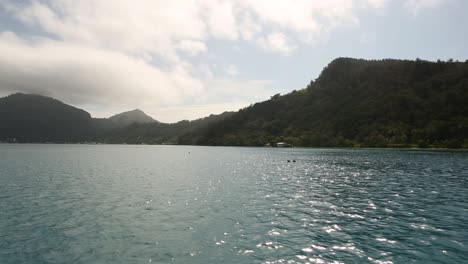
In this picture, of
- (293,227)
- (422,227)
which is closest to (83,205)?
(293,227)

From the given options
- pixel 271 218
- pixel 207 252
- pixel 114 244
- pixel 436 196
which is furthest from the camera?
pixel 436 196

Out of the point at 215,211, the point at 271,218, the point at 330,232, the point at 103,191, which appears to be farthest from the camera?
the point at 103,191

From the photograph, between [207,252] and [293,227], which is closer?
[207,252]

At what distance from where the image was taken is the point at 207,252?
24.4m

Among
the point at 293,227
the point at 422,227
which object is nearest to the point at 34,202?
Answer: the point at 293,227

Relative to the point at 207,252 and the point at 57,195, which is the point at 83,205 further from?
the point at 207,252

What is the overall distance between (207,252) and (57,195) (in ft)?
121

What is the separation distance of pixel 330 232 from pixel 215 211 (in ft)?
49.9

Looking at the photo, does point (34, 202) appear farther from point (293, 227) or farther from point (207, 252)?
point (293, 227)

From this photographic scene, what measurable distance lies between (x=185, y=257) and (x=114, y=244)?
Result: 288 inches

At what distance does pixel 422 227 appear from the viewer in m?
31.4

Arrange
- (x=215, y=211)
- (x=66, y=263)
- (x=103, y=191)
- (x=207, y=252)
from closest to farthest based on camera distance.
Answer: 1. (x=66, y=263)
2. (x=207, y=252)
3. (x=215, y=211)
4. (x=103, y=191)

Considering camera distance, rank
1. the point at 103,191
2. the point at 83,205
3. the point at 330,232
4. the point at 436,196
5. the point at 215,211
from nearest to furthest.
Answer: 1. the point at 330,232
2. the point at 215,211
3. the point at 83,205
4. the point at 436,196
5. the point at 103,191

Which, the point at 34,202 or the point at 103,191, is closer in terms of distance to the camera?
the point at 34,202
